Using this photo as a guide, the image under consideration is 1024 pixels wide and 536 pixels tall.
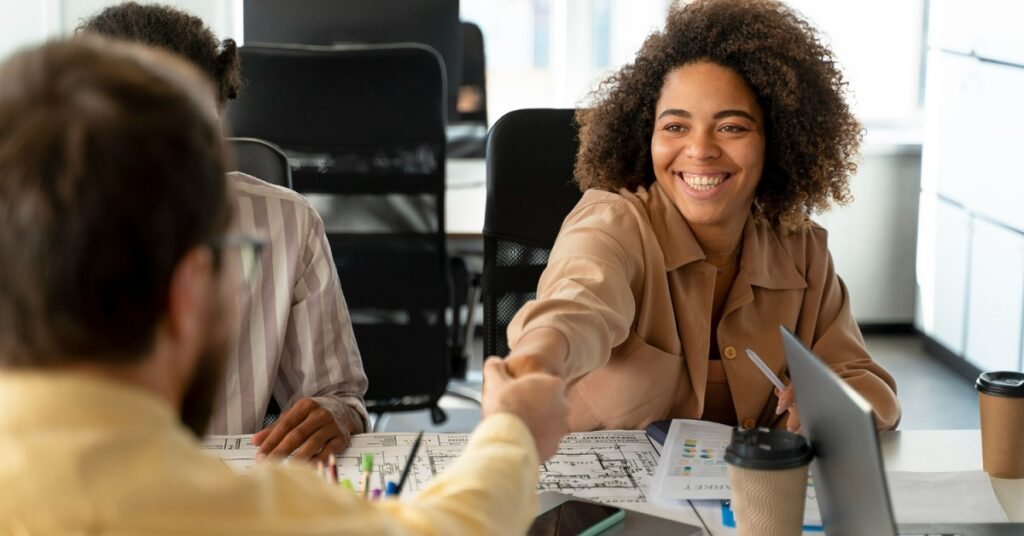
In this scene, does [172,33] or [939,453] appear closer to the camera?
[939,453]

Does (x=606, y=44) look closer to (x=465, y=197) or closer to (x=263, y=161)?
(x=465, y=197)

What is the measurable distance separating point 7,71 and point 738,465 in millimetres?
768

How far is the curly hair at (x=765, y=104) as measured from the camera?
74.5 inches

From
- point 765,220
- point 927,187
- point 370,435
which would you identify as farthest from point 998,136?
point 370,435

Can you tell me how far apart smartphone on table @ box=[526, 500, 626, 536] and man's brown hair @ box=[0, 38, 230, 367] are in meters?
0.66

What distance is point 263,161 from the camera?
201 centimetres

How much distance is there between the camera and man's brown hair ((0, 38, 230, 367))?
24.3 inches

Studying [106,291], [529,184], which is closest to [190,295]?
[106,291]

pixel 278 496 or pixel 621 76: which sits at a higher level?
pixel 621 76

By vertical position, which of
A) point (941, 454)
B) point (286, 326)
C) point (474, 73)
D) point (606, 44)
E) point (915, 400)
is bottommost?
point (915, 400)

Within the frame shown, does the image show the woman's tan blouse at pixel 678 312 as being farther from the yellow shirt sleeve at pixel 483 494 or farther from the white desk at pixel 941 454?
the yellow shirt sleeve at pixel 483 494

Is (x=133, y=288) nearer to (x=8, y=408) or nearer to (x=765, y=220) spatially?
(x=8, y=408)

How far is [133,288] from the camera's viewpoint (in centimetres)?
63

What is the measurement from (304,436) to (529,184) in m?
0.78
